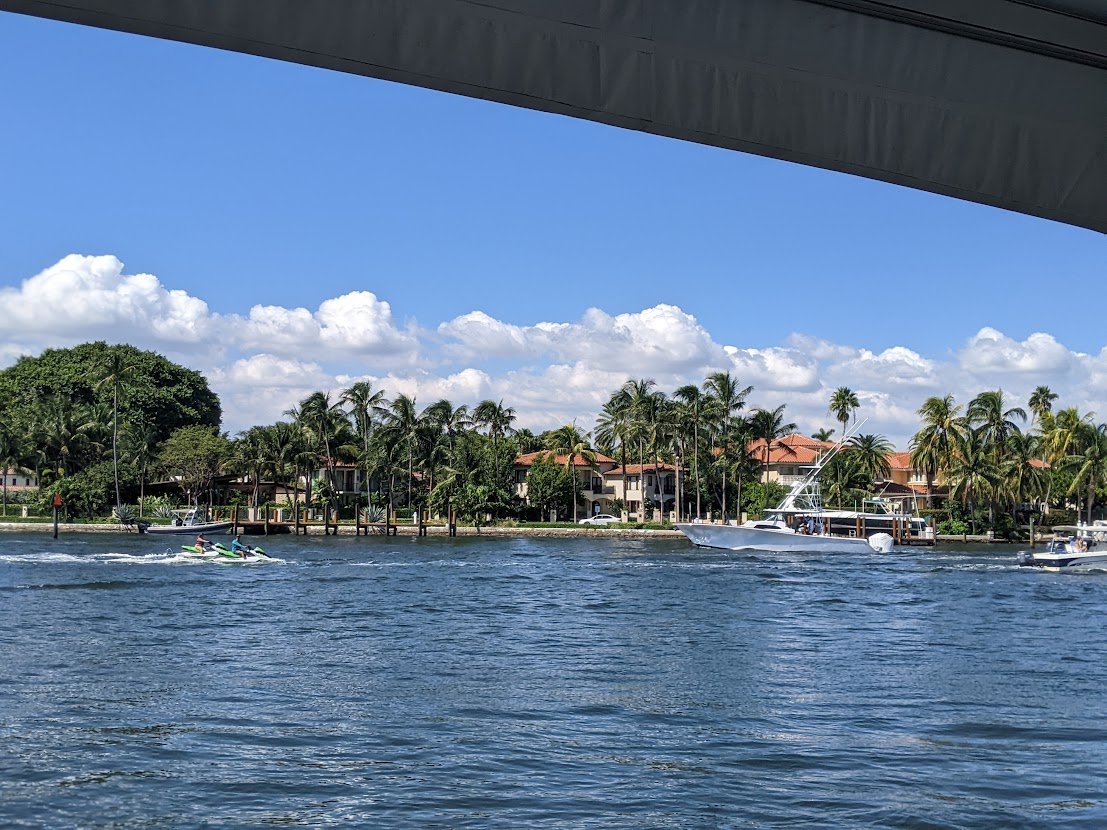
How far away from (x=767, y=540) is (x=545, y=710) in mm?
51340

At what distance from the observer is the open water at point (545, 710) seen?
1118 centimetres

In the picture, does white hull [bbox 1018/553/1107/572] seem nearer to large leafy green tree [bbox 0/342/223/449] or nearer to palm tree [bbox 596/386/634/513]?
palm tree [bbox 596/386/634/513]

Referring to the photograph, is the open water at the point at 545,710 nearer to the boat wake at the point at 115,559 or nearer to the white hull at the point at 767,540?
the boat wake at the point at 115,559

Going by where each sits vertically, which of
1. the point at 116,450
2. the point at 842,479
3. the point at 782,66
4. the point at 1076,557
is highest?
the point at 116,450

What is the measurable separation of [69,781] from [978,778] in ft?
32.7

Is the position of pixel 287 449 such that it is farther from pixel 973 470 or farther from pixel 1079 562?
pixel 1079 562

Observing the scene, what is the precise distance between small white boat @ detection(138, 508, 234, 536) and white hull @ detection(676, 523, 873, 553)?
32.0 m

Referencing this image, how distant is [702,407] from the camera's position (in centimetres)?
8962

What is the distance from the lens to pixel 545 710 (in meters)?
15.6

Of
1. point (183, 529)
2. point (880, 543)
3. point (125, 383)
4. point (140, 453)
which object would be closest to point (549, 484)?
point (183, 529)

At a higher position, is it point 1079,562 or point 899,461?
point 899,461

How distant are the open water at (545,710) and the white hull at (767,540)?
3000 cm

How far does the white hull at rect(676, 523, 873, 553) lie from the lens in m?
64.2

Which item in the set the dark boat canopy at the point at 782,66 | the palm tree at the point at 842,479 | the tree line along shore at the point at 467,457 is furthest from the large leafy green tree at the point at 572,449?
the dark boat canopy at the point at 782,66
